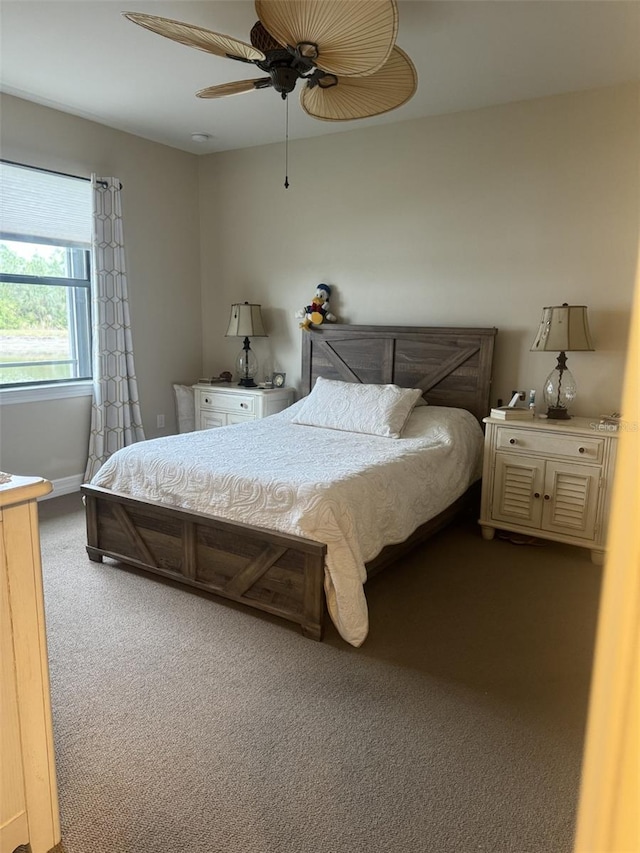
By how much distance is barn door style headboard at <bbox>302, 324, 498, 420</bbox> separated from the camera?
12.7ft

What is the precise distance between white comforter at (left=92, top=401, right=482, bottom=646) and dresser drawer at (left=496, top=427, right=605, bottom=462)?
247 millimetres

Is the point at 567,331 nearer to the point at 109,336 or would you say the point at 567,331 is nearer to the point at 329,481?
the point at 329,481

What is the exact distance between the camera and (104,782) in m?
1.67

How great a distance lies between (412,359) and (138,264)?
7.92 ft

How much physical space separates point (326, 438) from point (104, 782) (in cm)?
214

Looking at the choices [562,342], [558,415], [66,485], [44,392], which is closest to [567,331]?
[562,342]

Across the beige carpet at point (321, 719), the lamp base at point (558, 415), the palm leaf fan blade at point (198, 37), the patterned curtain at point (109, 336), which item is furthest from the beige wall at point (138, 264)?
the lamp base at point (558, 415)

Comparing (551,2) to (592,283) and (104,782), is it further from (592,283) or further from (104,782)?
(104,782)

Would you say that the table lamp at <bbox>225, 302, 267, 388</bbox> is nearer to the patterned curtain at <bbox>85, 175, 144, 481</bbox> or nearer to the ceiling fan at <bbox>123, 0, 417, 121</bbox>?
the patterned curtain at <bbox>85, 175, 144, 481</bbox>

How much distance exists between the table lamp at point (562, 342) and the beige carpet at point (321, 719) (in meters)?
1.13

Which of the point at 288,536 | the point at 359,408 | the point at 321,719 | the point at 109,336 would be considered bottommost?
the point at 321,719

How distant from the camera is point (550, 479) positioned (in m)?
3.33

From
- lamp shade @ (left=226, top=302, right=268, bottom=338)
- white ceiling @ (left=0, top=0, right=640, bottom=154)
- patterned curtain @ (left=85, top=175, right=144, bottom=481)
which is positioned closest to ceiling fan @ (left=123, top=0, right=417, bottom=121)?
white ceiling @ (left=0, top=0, right=640, bottom=154)

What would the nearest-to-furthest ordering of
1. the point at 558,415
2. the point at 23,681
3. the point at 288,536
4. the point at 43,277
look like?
the point at 23,681
the point at 288,536
the point at 558,415
the point at 43,277
